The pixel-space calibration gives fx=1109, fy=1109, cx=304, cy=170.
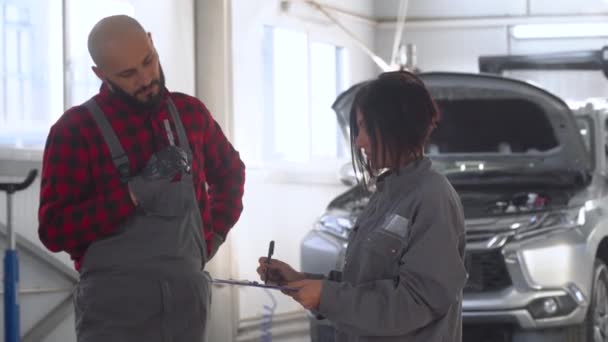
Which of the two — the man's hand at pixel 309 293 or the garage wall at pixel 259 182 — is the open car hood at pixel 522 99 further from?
the man's hand at pixel 309 293

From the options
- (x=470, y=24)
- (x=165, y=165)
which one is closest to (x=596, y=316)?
(x=165, y=165)

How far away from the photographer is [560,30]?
44.4 feet

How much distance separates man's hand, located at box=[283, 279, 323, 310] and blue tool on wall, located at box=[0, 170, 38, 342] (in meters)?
2.53

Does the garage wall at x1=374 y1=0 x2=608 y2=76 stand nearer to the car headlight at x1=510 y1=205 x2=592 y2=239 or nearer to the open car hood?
the open car hood

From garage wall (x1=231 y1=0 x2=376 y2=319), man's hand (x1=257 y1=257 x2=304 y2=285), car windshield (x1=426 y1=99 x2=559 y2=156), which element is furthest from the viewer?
garage wall (x1=231 y1=0 x2=376 y2=319)

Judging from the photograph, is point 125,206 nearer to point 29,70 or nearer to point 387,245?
point 387,245

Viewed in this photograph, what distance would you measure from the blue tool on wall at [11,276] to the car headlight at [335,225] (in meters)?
2.15

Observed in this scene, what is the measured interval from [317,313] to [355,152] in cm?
38

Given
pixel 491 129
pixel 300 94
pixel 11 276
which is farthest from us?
pixel 300 94

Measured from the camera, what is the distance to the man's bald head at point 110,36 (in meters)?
2.82

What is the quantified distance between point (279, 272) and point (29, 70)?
3.62 m

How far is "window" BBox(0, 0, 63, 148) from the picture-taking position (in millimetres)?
5562

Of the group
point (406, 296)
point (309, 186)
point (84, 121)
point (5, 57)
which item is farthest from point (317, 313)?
point (309, 186)

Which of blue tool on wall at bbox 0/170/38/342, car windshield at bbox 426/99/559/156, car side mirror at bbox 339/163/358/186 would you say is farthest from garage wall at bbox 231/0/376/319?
blue tool on wall at bbox 0/170/38/342
